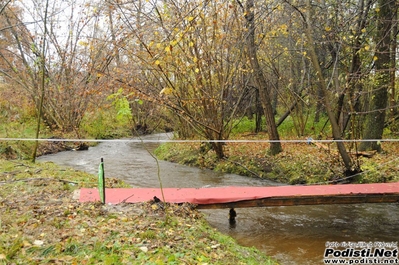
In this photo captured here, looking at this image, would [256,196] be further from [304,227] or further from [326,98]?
[326,98]

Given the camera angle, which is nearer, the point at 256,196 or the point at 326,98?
the point at 256,196

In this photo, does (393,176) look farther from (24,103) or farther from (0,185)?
(24,103)

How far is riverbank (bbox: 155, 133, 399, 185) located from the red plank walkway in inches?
65.0

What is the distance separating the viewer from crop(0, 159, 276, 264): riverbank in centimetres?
338

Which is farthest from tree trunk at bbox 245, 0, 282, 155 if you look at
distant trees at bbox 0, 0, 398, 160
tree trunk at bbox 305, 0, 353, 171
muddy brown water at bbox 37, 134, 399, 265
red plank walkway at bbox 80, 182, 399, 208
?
red plank walkway at bbox 80, 182, 399, 208

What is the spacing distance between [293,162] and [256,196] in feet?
16.9

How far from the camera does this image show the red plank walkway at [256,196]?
557cm

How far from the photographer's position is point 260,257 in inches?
178

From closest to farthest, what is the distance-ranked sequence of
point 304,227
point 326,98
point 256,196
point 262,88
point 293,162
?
point 256,196, point 304,227, point 326,98, point 293,162, point 262,88

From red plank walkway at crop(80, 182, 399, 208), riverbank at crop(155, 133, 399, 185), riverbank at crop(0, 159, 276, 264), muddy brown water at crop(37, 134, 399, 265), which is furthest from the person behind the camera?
riverbank at crop(155, 133, 399, 185)

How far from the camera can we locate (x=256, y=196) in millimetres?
5652

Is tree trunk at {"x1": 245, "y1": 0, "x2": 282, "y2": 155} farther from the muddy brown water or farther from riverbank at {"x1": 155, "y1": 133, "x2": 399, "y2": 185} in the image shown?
the muddy brown water

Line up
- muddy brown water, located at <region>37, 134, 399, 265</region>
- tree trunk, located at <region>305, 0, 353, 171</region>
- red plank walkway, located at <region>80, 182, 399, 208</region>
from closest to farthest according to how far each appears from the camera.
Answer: muddy brown water, located at <region>37, 134, 399, 265</region>, red plank walkway, located at <region>80, 182, 399, 208</region>, tree trunk, located at <region>305, 0, 353, 171</region>

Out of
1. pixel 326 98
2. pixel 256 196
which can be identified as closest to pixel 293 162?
pixel 326 98
